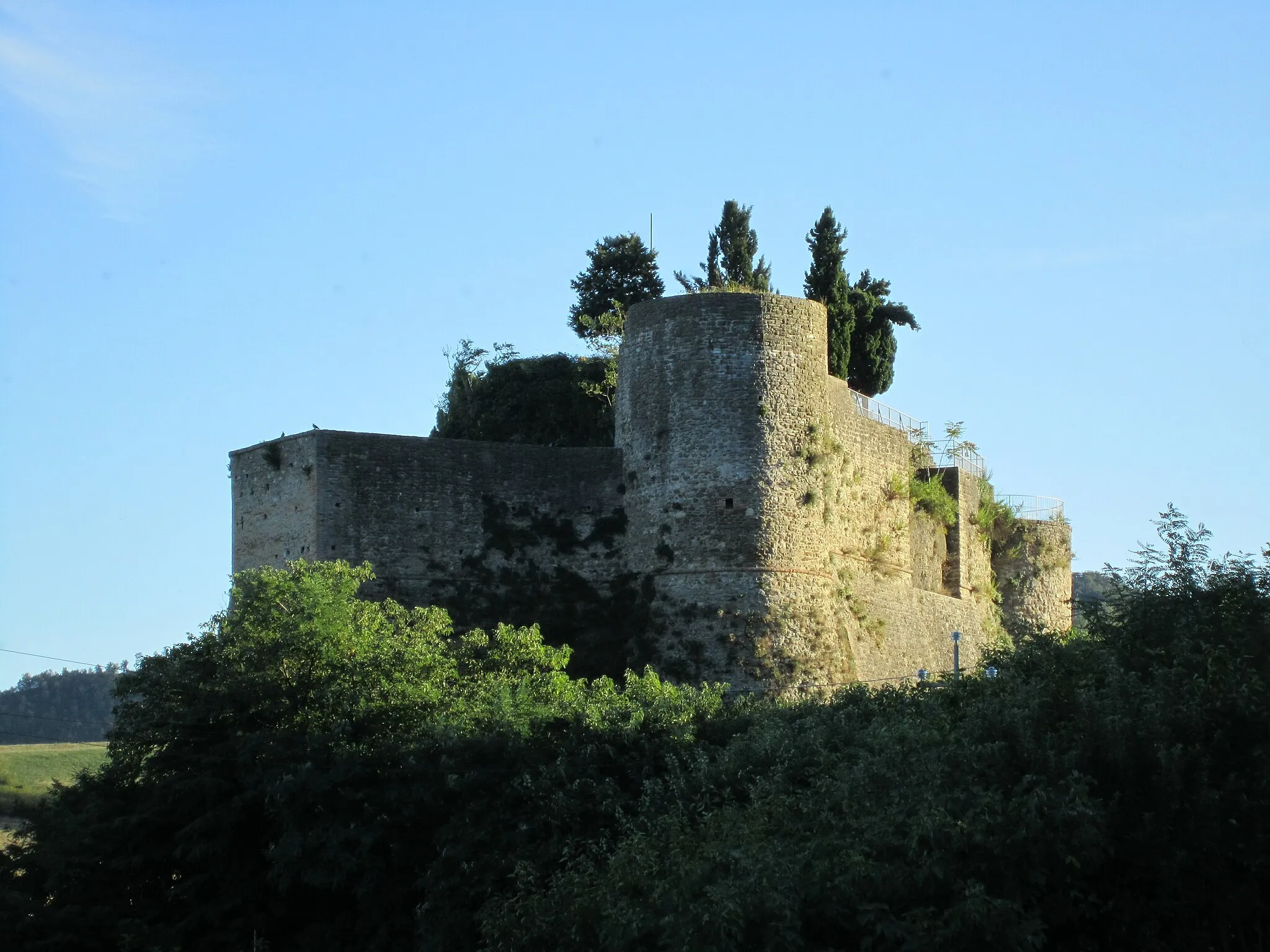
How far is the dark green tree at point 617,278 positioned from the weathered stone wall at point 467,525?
52.2 ft

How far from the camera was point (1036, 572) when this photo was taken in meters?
46.1

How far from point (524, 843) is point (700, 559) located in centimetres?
937

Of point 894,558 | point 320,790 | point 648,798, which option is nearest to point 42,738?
point 894,558

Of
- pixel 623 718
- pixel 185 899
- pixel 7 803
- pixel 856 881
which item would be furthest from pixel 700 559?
pixel 7 803

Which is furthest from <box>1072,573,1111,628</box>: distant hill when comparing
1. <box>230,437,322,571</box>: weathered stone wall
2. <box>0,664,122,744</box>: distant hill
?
<box>0,664,122,744</box>: distant hill

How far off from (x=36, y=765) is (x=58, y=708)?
2805 centimetres

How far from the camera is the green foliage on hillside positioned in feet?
140

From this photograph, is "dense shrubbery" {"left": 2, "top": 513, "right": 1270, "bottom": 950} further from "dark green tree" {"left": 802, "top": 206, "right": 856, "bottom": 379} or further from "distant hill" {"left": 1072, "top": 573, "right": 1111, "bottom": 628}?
"dark green tree" {"left": 802, "top": 206, "right": 856, "bottom": 379}

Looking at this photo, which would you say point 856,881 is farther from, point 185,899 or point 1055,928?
point 185,899

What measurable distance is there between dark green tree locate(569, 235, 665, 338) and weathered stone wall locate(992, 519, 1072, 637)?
11.9 m

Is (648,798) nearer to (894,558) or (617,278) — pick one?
(894,558)

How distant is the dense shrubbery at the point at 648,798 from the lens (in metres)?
21.2

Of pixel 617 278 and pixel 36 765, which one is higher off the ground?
pixel 617 278

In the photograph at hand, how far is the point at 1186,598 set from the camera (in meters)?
24.6
